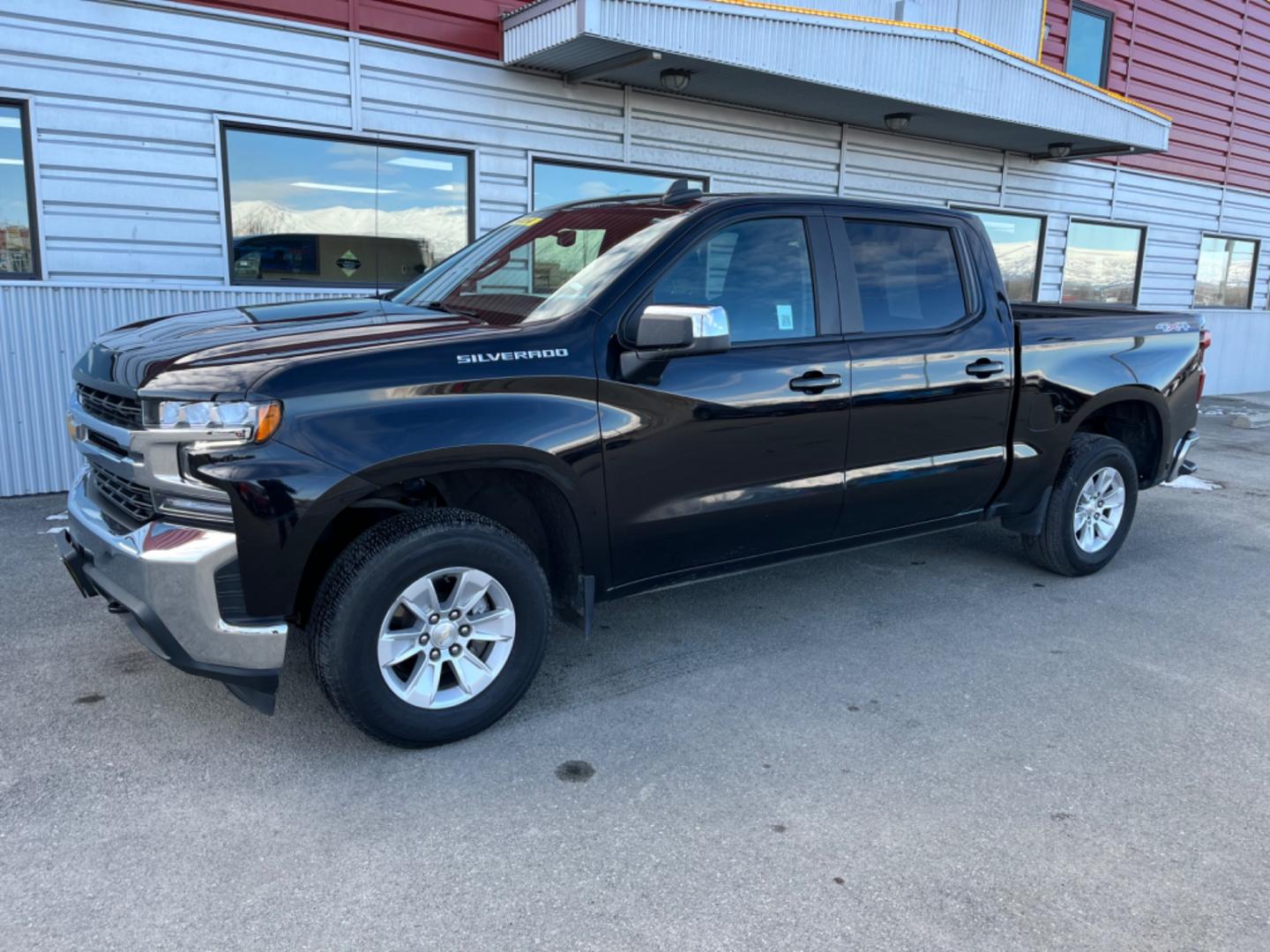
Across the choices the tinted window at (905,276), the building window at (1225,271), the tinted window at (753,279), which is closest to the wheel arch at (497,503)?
the tinted window at (753,279)

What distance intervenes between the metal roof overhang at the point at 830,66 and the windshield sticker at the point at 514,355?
469 cm

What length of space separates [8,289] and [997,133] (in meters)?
10.2

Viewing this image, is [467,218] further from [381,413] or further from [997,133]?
[997,133]

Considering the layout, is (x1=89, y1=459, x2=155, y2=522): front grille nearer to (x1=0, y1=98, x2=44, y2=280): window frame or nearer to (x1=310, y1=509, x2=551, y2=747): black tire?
(x1=310, y1=509, x2=551, y2=747): black tire

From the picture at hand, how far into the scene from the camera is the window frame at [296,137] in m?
7.09

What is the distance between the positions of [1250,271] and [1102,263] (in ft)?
14.9

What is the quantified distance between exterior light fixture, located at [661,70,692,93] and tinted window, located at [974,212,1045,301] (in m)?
5.79

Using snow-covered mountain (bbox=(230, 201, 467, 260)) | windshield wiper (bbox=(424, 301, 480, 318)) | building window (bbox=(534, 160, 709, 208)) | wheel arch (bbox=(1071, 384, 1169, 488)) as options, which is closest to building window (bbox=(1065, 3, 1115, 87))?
building window (bbox=(534, 160, 709, 208))

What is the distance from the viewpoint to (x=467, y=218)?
8.27 metres

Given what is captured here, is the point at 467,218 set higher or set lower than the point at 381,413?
higher

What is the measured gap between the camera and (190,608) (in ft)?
9.32

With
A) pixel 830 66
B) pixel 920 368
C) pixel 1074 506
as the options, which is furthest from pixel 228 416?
pixel 830 66

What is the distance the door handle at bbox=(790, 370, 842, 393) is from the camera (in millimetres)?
3908

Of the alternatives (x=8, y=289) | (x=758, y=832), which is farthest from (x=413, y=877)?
(x=8, y=289)
